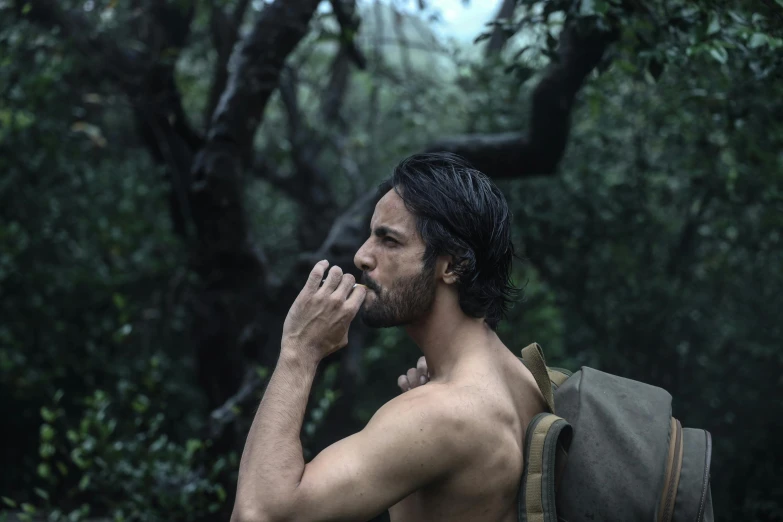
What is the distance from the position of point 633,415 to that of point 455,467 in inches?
17.8

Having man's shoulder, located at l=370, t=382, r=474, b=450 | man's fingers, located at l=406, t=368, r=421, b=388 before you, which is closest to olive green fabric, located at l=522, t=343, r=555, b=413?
man's shoulder, located at l=370, t=382, r=474, b=450

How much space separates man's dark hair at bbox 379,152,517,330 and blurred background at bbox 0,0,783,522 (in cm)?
240

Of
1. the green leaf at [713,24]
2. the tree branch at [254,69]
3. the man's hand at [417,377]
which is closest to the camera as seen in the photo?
the man's hand at [417,377]

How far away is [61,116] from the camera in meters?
7.16

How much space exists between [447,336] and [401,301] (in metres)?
0.16

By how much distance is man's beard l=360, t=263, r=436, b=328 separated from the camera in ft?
7.60

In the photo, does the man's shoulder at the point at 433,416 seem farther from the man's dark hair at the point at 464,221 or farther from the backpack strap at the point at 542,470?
the man's dark hair at the point at 464,221

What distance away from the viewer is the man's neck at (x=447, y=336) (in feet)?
7.64

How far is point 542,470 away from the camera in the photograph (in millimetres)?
2084

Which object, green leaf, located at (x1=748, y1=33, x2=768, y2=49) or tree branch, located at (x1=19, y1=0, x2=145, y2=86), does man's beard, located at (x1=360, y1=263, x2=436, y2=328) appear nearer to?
green leaf, located at (x1=748, y1=33, x2=768, y2=49)

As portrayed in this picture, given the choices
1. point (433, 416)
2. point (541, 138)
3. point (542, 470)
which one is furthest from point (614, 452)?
point (541, 138)

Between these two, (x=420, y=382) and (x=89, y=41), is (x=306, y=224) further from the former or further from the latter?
(x=420, y=382)

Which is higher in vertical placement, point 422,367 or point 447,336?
point 447,336

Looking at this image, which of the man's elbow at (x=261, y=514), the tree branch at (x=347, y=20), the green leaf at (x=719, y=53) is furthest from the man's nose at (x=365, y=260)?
the tree branch at (x=347, y=20)
